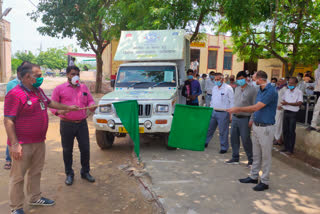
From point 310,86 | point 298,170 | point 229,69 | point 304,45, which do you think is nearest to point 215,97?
point 298,170

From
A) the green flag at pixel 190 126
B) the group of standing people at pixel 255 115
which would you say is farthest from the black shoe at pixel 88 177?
the group of standing people at pixel 255 115

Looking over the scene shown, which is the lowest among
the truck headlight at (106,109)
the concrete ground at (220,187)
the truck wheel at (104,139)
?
the concrete ground at (220,187)

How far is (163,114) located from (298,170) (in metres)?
3.10

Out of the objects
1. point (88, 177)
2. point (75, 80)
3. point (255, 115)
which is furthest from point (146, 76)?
point (255, 115)

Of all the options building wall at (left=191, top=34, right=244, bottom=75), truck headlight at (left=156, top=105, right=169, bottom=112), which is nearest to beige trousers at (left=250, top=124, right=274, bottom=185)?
truck headlight at (left=156, top=105, right=169, bottom=112)

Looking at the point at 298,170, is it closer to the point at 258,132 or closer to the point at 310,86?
the point at 258,132

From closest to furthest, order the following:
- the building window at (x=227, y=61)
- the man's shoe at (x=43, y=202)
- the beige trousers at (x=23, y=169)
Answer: the beige trousers at (x=23, y=169)
the man's shoe at (x=43, y=202)
the building window at (x=227, y=61)

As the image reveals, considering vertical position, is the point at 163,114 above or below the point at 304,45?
below

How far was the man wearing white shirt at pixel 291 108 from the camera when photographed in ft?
21.2

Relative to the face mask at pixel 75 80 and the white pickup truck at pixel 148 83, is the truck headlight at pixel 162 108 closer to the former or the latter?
the white pickup truck at pixel 148 83

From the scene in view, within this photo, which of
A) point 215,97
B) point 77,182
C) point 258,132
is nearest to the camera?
point 258,132

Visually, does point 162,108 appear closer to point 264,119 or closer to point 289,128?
point 264,119

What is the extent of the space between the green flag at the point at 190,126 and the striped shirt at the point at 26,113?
2290 millimetres

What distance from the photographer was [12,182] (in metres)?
3.46
